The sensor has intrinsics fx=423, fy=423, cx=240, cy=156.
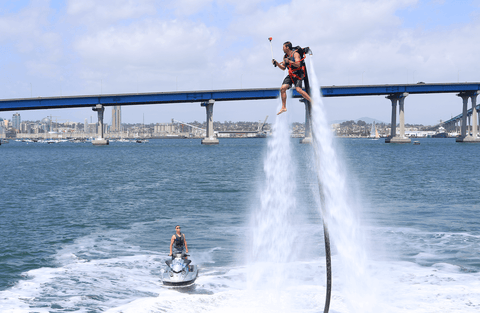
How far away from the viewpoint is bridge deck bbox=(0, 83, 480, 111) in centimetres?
16500

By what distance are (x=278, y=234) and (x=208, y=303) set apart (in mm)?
15073

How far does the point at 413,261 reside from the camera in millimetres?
23172

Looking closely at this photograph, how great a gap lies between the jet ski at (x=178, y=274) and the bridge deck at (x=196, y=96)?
479 ft

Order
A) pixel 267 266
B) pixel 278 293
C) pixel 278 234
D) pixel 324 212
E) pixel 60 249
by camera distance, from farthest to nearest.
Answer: pixel 278 234 → pixel 60 249 → pixel 267 266 → pixel 278 293 → pixel 324 212

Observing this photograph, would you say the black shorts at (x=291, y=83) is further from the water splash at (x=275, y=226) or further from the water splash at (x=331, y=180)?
the water splash at (x=275, y=226)

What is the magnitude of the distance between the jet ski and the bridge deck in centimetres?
14597

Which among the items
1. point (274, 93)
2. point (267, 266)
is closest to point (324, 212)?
point (267, 266)

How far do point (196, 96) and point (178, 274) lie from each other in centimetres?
15879

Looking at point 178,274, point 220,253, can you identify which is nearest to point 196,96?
point 220,253

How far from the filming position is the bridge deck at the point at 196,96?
165 metres

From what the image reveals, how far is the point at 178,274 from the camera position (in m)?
18.9

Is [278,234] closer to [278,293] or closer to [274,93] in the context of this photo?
[278,293]

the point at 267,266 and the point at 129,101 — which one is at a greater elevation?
the point at 129,101

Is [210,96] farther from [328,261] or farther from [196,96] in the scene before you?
[328,261]
